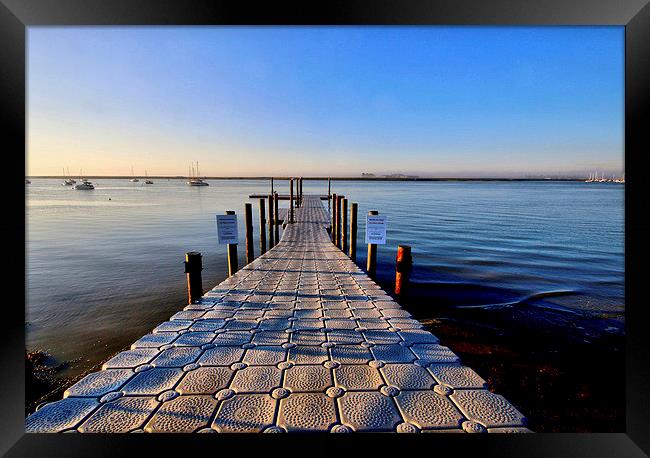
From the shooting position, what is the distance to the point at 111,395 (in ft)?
9.02

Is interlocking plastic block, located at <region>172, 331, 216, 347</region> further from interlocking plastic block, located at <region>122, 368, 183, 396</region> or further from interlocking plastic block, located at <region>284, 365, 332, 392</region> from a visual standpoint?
interlocking plastic block, located at <region>284, 365, 332, 392</region>

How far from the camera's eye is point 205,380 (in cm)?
300

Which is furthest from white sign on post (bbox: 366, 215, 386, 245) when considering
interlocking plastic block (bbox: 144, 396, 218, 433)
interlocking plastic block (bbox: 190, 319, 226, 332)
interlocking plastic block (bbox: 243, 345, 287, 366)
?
interlocking plastic block (bbox: 144, 396, 218, 433)

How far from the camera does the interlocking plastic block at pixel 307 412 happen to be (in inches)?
95.1

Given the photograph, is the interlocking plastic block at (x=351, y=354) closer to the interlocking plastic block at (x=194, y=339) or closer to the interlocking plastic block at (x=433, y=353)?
the interlocking plastic block at (x=433, y=353)

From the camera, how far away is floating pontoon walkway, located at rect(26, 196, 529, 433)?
96.6 inches

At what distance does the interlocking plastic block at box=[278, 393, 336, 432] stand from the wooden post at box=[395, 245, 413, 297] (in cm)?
439

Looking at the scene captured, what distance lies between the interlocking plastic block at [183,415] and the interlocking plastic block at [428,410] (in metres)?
1.62

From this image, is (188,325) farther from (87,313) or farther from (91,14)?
(87,313)

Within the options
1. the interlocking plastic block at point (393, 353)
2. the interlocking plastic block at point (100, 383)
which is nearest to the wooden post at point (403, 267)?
the interlocking plastic block at point (393, 353)

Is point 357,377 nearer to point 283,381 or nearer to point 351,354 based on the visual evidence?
point 351,354

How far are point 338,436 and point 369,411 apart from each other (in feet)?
1.37

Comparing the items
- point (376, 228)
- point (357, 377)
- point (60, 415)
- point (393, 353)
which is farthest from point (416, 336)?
point (376, 228)
